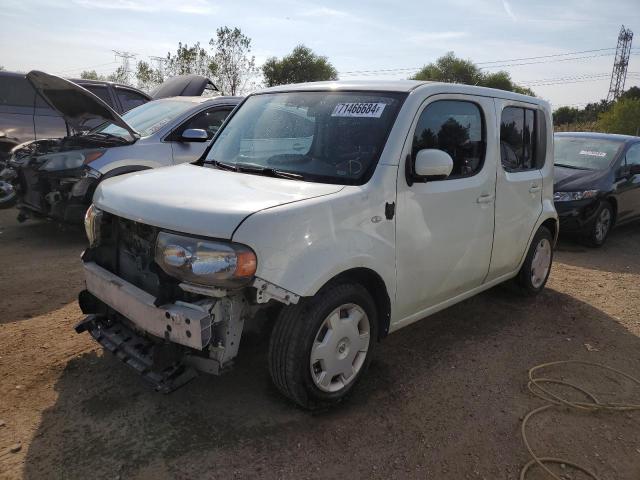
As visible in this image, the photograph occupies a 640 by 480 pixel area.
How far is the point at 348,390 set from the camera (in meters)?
3.01

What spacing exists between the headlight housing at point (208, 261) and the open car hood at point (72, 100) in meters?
2.87

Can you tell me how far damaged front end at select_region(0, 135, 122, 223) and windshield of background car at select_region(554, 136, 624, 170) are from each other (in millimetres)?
6724

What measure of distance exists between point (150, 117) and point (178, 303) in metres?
4.72

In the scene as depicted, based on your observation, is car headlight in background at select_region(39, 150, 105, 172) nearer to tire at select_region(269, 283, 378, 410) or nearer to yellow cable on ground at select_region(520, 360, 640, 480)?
tire at select_region(269, 283, 378, 410)

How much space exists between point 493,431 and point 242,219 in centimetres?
188

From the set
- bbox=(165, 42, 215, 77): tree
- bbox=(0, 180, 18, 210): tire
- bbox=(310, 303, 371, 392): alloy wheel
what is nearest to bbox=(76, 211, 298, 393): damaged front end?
bbox=(310, 303, 371, 392): alloy wheel

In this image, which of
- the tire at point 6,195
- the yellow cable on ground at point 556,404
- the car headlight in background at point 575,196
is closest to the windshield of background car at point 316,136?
the yellow cable on ground at point 556,404

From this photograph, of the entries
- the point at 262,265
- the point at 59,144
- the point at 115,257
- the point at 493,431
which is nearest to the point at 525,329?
the point at 493,431

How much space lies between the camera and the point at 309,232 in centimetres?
258

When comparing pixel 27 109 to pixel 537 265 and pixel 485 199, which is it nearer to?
pixel 485 199

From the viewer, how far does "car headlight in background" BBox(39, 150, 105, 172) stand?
19.1 ft

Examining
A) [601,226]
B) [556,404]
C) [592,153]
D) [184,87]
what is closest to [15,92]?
[184,87]

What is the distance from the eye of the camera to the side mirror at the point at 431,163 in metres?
3.01

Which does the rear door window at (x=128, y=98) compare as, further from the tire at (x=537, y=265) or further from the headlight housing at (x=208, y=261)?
the headlight housing at (x=208, y=261)
